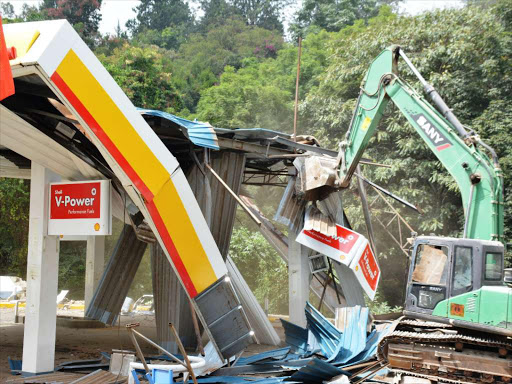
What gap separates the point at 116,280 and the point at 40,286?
146 inches

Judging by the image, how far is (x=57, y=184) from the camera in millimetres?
11070

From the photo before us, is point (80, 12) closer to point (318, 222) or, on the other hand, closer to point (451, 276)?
point (318, 222)

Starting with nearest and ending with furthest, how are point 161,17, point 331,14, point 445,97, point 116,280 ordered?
point 116,280
point 445,97
point 331,14
point 161,17

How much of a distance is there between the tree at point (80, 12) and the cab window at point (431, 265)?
4036cm

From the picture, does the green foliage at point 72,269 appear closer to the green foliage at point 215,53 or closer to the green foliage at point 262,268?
the green foliage at point 262,268

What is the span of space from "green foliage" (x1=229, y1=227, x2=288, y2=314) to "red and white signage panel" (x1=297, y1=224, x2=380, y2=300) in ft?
50.5

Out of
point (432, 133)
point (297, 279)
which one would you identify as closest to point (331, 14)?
point (297, 279)

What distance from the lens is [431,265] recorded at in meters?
11.0

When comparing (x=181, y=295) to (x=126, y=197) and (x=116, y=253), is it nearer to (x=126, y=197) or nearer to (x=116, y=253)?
(x=116, y=253)

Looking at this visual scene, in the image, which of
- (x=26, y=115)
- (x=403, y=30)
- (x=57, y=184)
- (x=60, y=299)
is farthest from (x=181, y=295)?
(x=403, y=30)

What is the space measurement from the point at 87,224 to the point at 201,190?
3.51 m

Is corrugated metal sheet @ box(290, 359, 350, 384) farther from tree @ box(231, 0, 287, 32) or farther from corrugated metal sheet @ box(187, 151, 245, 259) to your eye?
tree @ box(231, 0, 287, 32)

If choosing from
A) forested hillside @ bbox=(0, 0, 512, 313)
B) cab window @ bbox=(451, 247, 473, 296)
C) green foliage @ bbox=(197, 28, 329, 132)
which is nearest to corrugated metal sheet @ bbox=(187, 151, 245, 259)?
cab window @ bbox=(451, 247, 473, 296)

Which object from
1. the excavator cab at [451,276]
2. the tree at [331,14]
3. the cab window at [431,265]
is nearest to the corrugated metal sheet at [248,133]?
the cab window at [431,265]
